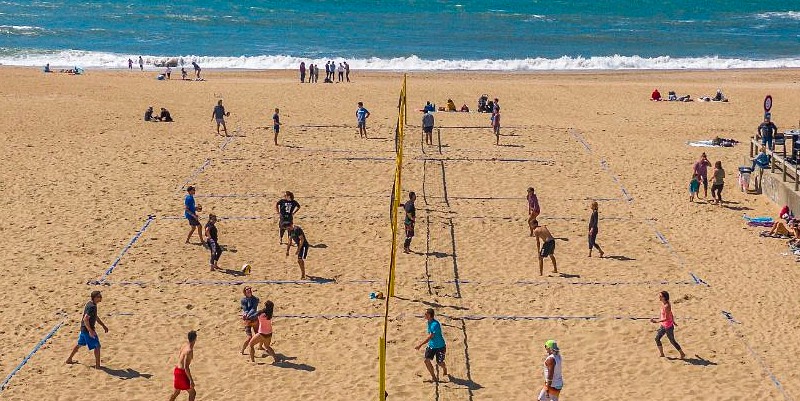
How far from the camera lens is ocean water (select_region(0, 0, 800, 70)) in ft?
188

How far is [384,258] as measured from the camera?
1923 cm

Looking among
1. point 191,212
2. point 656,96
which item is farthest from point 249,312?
point 656,96

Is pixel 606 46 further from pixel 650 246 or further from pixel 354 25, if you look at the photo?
pixel 650 246

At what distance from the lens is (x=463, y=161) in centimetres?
2694

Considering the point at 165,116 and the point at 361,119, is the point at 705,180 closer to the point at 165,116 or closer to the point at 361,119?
the point at 361,119

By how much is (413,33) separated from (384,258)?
52581 mm

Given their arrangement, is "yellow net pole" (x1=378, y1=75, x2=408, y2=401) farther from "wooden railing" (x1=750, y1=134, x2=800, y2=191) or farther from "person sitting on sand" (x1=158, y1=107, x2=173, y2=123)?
"person sitting on sand" (x1=158, y1=107, x2=173, y2=123)

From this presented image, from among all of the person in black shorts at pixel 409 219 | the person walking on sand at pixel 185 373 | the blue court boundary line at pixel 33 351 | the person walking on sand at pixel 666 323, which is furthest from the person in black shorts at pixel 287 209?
the person walking on sand at pixel 666 323

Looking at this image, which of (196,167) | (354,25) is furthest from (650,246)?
(354,25)

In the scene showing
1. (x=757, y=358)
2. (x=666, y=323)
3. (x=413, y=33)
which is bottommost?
(x=757, y=358)

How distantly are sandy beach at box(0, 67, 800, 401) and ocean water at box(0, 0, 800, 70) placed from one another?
76.9 ft

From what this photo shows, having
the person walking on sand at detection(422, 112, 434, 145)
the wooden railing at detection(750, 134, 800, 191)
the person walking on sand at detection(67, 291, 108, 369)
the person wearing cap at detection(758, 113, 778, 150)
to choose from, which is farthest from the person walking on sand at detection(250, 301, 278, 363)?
the person wearing cap at detection(758, 113, 778, 150)

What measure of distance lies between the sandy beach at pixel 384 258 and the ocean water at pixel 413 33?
76.9 feet

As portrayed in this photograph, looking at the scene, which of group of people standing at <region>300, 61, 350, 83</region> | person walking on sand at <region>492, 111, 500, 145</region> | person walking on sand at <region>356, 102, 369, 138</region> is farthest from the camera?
group of people standing at <region>300, 61, 350, 83</region>
